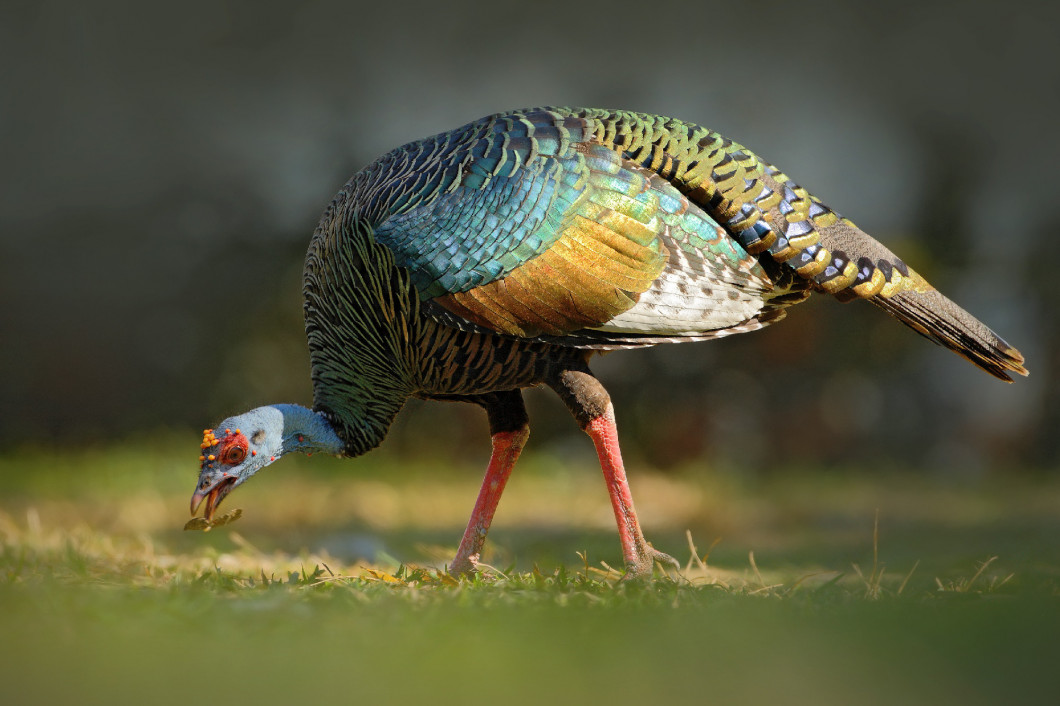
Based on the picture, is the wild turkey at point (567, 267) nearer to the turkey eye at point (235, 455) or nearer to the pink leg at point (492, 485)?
the turkey eye at point (235, 455)

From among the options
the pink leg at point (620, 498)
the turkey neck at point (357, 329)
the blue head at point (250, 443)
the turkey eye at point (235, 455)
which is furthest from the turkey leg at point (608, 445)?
the turkey eye at point (235, 455)

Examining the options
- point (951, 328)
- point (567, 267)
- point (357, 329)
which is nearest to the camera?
point (567, 267)

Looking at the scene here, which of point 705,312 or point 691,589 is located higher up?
point 705,312

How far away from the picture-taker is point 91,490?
5.08m

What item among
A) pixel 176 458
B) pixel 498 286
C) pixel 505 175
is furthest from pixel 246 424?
pixel 176 458

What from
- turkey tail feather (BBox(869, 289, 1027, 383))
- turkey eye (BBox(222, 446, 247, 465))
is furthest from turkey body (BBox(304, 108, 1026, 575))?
turkey eye (BBox(222, 446, 247, 465))

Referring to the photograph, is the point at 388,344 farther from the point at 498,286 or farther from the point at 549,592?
the point at 549,592

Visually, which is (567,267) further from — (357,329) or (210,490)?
(210,490)

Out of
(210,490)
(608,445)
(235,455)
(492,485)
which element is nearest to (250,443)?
(235,455)

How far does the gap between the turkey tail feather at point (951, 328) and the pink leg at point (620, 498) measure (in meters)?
0.87

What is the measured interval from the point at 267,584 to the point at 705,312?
142 centimetres

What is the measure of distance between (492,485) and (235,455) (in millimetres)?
835

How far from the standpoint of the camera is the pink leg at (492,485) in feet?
10.0

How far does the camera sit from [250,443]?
277 cm
